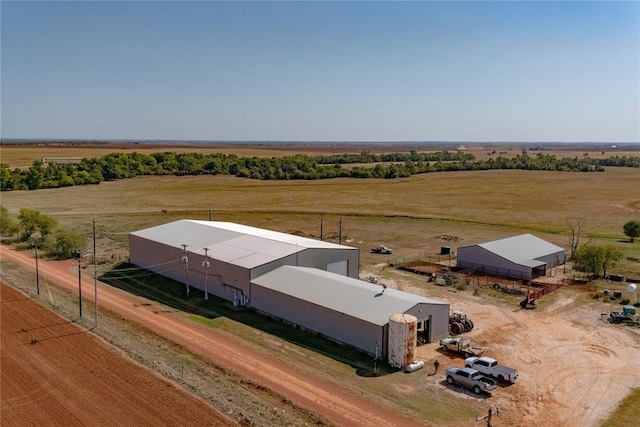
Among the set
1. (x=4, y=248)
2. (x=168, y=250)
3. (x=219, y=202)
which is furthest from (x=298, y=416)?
(x=219, y=202)

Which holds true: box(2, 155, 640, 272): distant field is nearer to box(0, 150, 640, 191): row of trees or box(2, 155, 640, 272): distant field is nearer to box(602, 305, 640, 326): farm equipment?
box(0, 150, 640, 191): row of trees

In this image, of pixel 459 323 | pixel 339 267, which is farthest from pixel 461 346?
pixel 339 267

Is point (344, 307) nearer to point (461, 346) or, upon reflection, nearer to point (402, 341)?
point (402, 341)

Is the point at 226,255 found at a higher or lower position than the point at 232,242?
lower

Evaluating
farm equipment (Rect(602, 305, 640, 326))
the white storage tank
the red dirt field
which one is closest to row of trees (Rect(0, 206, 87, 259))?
the red dirt field

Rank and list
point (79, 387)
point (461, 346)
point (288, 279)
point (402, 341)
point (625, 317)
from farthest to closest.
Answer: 1. point (288, 279)
2. point (625, 317)
3. point (461, 346)
4. point (402, 341)
5. point (79, 387)

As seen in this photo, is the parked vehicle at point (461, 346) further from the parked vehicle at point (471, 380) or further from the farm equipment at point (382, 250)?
the farm equipment at point (382, 250)
